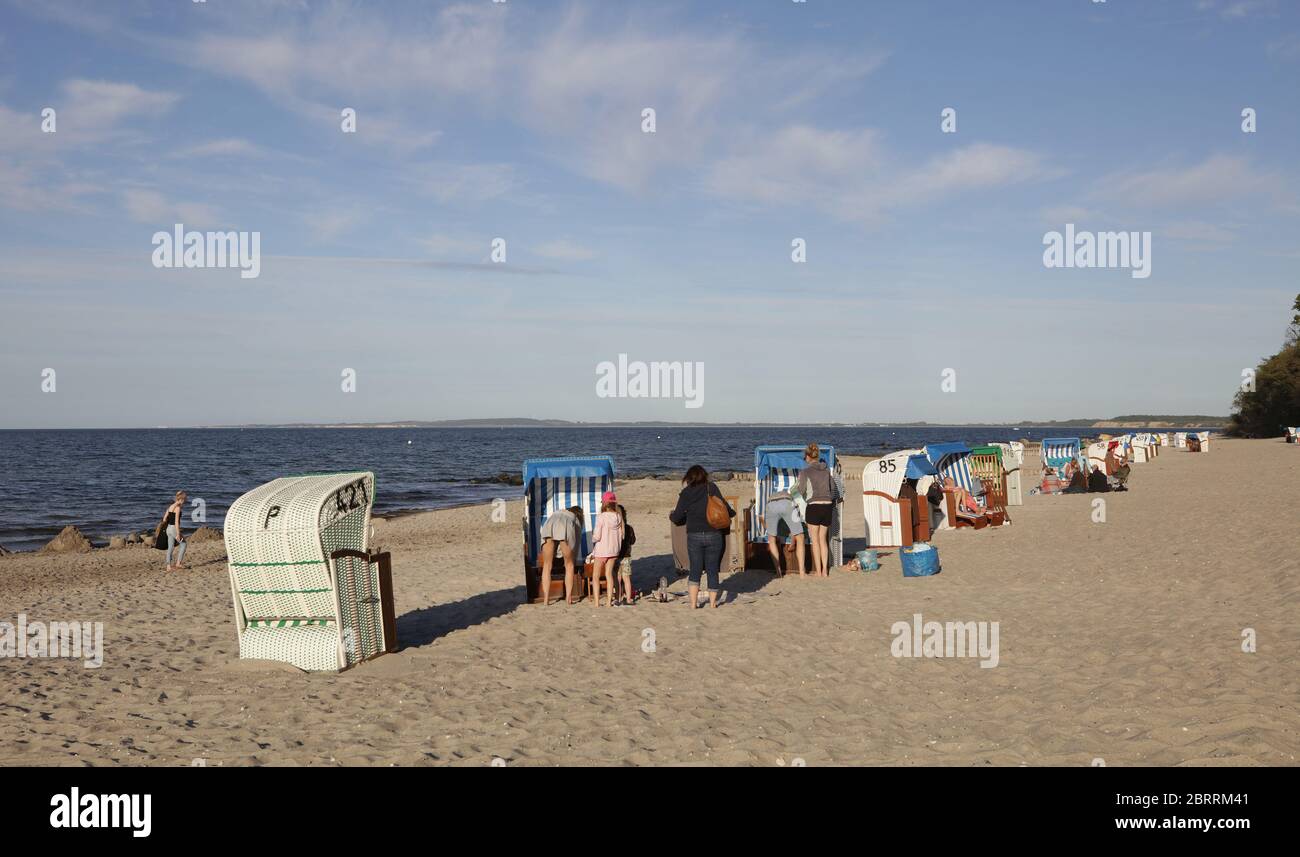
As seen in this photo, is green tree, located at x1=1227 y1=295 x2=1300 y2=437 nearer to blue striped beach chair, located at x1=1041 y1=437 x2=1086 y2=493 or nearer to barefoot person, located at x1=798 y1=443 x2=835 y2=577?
blue striped beach chair, located at x1=1041 y1=437 x2=1086 y2=493

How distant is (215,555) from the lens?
64.8ft

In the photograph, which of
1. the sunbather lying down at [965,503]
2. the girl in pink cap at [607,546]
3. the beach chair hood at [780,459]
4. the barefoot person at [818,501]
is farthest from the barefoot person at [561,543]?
the sunbather lying down at [965,503]

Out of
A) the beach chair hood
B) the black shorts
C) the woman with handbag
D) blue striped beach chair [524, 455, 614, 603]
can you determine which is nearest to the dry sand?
the woman with handbag

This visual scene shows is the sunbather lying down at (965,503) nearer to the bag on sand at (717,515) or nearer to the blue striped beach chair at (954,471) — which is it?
the blue striped beach chair at (954,471)

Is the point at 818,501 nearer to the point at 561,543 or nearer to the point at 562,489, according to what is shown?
the point at 562,489

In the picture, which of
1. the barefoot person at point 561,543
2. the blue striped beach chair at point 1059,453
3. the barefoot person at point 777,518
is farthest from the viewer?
the blue striped beach chair at point 1059,453

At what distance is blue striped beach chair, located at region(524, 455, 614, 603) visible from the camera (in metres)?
12.6

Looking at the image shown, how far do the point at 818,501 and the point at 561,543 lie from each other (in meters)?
3.86

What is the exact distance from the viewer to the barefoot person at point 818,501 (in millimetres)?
12867

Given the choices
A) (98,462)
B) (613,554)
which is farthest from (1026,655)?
(98,462)

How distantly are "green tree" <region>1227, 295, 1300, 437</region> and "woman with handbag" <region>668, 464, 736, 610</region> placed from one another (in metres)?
75.4
